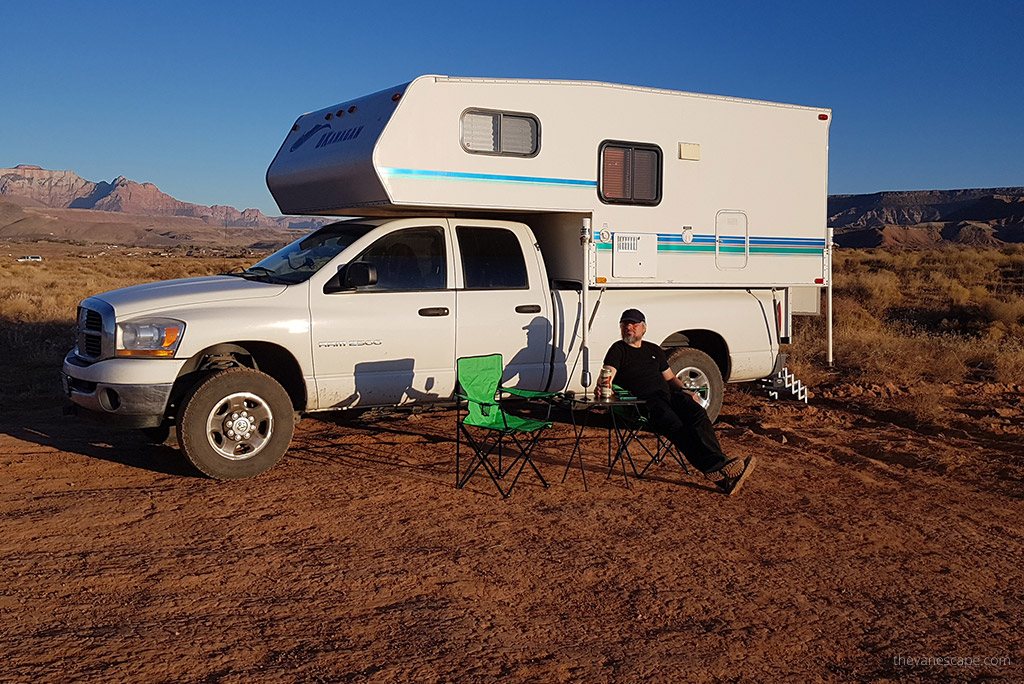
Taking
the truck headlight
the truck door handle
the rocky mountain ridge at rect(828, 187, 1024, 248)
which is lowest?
the truck headlight

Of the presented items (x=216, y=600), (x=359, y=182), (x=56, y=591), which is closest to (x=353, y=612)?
(x=216, y=600)

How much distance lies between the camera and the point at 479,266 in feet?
25.9

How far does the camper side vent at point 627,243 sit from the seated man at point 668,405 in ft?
2.91

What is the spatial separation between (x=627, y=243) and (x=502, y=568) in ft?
13.2

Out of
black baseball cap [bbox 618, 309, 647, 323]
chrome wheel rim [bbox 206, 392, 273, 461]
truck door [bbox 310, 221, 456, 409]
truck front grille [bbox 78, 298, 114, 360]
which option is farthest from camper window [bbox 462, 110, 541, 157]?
truck front grille [bbox 78, 298, 114, 360]

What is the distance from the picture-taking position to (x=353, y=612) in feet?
14.7

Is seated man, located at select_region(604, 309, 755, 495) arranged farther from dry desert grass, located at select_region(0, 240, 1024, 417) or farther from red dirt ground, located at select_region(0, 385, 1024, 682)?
dry desert grass, located at select_region(0, 240, 1024, 417)

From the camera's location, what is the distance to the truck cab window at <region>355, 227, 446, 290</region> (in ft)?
24.7

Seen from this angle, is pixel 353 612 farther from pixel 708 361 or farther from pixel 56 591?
pixel 708 361

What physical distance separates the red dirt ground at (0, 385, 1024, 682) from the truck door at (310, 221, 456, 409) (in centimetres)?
62

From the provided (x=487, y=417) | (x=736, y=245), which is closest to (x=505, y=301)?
(x=487, y=417)

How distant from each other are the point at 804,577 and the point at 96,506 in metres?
4.48

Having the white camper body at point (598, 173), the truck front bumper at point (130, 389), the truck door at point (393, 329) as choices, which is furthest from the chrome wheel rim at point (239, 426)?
the white camper body at point (598, 173)

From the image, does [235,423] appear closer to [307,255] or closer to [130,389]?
[130,389]
